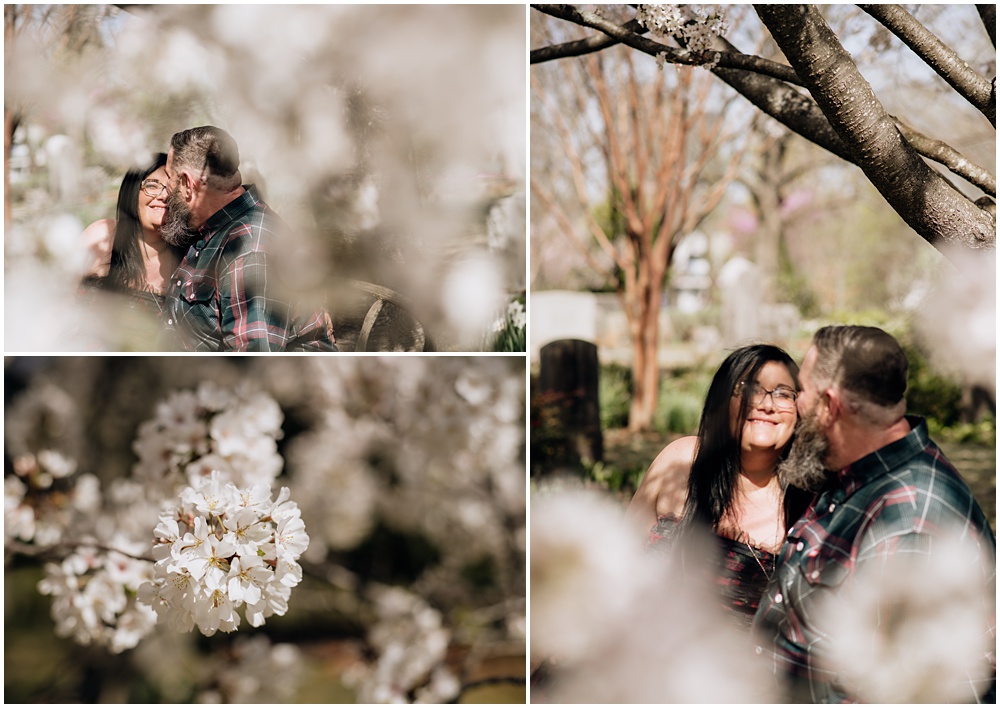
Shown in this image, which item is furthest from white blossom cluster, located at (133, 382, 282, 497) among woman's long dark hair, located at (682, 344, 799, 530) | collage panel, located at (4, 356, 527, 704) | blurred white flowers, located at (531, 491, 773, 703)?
woman's long dark hair, located at (682, 344, 799, 530)

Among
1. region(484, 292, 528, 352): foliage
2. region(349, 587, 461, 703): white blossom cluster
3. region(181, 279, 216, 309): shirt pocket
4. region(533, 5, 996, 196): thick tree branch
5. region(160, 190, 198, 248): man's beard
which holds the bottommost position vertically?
region(349, 587, 461, 703): white blossom cluster

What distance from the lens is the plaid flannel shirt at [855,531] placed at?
55.7 inches

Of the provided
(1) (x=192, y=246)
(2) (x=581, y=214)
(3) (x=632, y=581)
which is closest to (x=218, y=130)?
(1) (x=192, y=246)

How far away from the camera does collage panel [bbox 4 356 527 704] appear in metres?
1.98

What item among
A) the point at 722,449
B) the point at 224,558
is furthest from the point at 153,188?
the point at 722,449

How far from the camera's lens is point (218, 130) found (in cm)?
167

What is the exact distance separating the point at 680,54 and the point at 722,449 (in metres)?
0.87

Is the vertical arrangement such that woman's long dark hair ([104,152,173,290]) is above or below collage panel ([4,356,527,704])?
above

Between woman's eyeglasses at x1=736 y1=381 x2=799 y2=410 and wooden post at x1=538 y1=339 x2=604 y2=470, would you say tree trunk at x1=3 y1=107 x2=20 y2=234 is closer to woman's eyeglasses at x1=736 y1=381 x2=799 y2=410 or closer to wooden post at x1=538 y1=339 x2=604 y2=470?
woman's eyeglasses at x1=736 y1=381 x2=799 y2=410

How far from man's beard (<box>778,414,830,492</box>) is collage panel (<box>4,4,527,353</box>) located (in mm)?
630

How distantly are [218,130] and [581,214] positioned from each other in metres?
3.83

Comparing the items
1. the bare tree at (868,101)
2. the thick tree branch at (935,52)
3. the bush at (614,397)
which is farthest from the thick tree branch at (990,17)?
the bush at (614,397)

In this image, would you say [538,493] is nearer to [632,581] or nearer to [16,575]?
[632,581]

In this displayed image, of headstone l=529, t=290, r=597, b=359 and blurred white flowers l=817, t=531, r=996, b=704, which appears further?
headstone l=529, t=290, r=597, b=359
